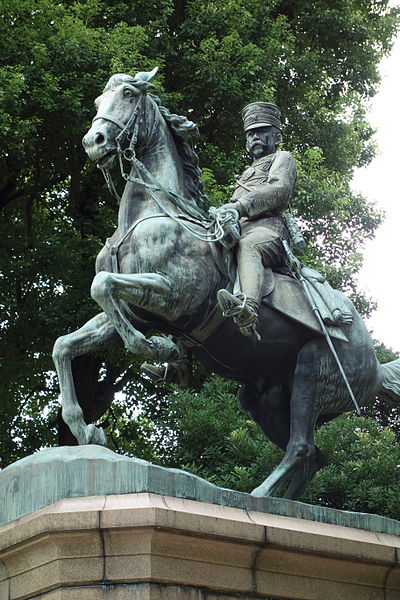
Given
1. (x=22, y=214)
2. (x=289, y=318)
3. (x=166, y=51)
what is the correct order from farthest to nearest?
(x=22, y=214)
(x=166, y=51)
(x=289, y=318)

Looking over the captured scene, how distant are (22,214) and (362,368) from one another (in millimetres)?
10473

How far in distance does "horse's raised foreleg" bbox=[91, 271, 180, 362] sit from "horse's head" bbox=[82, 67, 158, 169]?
1.07 meters

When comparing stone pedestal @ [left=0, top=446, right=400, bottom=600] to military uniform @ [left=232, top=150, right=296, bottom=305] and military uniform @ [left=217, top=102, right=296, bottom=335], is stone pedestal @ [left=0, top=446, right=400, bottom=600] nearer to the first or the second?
military uniform @ [left=217, top=102, right=296, bottom=335]

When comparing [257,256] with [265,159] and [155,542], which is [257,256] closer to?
[265,159]

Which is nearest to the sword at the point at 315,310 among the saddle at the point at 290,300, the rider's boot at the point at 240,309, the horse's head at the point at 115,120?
the saddle at the point at 290,300

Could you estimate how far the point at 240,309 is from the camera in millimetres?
8453

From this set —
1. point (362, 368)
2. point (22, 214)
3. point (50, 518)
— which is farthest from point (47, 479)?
point (22, 214)

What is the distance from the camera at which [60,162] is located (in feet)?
55.4

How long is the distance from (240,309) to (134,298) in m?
0.79

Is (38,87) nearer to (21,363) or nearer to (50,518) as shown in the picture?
(21,363)

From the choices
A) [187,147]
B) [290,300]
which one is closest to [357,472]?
[290,300]

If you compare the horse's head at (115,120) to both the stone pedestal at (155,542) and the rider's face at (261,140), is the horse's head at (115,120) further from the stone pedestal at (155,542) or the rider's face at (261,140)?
the stone pedestal at (155,542)

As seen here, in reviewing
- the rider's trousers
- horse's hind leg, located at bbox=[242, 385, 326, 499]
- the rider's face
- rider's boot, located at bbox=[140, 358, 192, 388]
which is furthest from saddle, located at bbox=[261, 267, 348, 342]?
the rider's face

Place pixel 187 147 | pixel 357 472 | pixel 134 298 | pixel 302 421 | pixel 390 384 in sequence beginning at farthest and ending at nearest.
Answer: pixel 357 472, pixel 390 384, pixel 187 147, pixel 302 421, pixel 134 298
